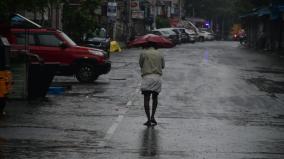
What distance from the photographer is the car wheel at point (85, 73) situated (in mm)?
26578

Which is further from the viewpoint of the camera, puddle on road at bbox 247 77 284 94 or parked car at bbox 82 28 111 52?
parked car at bbox 82 28 111 52

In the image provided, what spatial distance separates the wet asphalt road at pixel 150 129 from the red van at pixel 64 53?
52 cm

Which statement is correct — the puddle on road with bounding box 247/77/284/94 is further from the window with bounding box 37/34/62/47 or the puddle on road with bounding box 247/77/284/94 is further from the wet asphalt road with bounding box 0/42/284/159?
the window with bounding box 37/34/62/47

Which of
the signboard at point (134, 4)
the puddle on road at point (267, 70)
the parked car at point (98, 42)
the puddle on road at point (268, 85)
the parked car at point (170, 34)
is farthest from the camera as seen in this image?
the signboard at point (134, 4)

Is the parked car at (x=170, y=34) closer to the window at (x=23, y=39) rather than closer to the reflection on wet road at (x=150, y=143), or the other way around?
the window at (x=23, y=39)

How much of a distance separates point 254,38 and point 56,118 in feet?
198

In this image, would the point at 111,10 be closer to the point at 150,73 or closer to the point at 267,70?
the point at 267,70

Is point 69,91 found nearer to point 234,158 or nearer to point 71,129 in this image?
point 71,129

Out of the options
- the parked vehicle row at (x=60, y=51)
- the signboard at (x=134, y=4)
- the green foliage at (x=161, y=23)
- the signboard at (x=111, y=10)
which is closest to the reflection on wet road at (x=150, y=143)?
the parked vehicle row at (x=60, y=51)

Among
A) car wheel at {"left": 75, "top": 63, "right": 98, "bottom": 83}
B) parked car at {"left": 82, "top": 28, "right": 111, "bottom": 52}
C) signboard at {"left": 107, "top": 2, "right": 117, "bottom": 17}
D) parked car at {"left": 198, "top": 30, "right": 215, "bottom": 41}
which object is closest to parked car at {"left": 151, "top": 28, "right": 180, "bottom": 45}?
signboard at {"left": 107, "top": 2, "right": 117, "bottom": 17}

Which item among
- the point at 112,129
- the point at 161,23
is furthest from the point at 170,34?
the point at 112,129

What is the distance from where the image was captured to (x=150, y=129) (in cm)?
1473

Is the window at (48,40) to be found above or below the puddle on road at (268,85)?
above

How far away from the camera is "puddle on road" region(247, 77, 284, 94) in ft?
81.3
